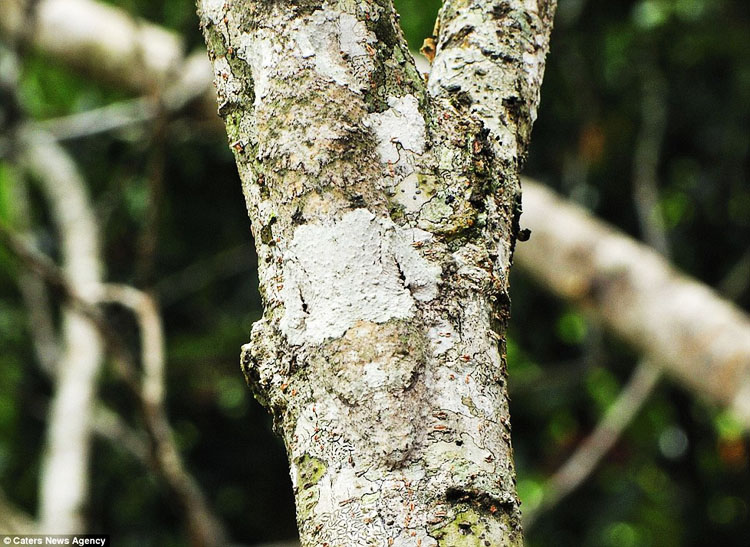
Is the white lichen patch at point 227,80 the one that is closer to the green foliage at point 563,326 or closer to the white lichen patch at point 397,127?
the white lichen patch at point 397,127

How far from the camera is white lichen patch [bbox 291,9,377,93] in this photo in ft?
2.38

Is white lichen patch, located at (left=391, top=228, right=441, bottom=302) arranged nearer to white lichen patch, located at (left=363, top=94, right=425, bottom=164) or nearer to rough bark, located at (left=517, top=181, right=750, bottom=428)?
white lichen patch, located at (left=363, top=94, right=425, bottom=164)

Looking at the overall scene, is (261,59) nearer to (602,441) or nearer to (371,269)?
(371,269)

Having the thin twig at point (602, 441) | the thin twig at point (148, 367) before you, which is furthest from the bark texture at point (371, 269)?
the thin twig at point (602, 441)

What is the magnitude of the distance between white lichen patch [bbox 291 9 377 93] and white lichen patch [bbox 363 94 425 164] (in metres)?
0.03

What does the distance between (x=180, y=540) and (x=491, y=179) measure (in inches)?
142

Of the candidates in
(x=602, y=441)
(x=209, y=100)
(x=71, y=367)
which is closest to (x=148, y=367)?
(x=71, y=367)

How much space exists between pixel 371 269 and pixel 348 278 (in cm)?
2

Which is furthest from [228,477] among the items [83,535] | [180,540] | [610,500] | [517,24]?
[517,24]

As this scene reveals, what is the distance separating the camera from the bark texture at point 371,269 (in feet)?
2.12

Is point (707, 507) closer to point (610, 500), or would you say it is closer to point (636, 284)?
point (610, 500)

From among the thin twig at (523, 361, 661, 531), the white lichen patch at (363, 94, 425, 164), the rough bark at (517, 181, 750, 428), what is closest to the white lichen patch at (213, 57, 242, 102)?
the white lichen patch at (363, 94, 425, 164)

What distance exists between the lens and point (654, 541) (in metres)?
3.88

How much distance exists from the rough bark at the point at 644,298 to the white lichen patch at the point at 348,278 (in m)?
2.19
